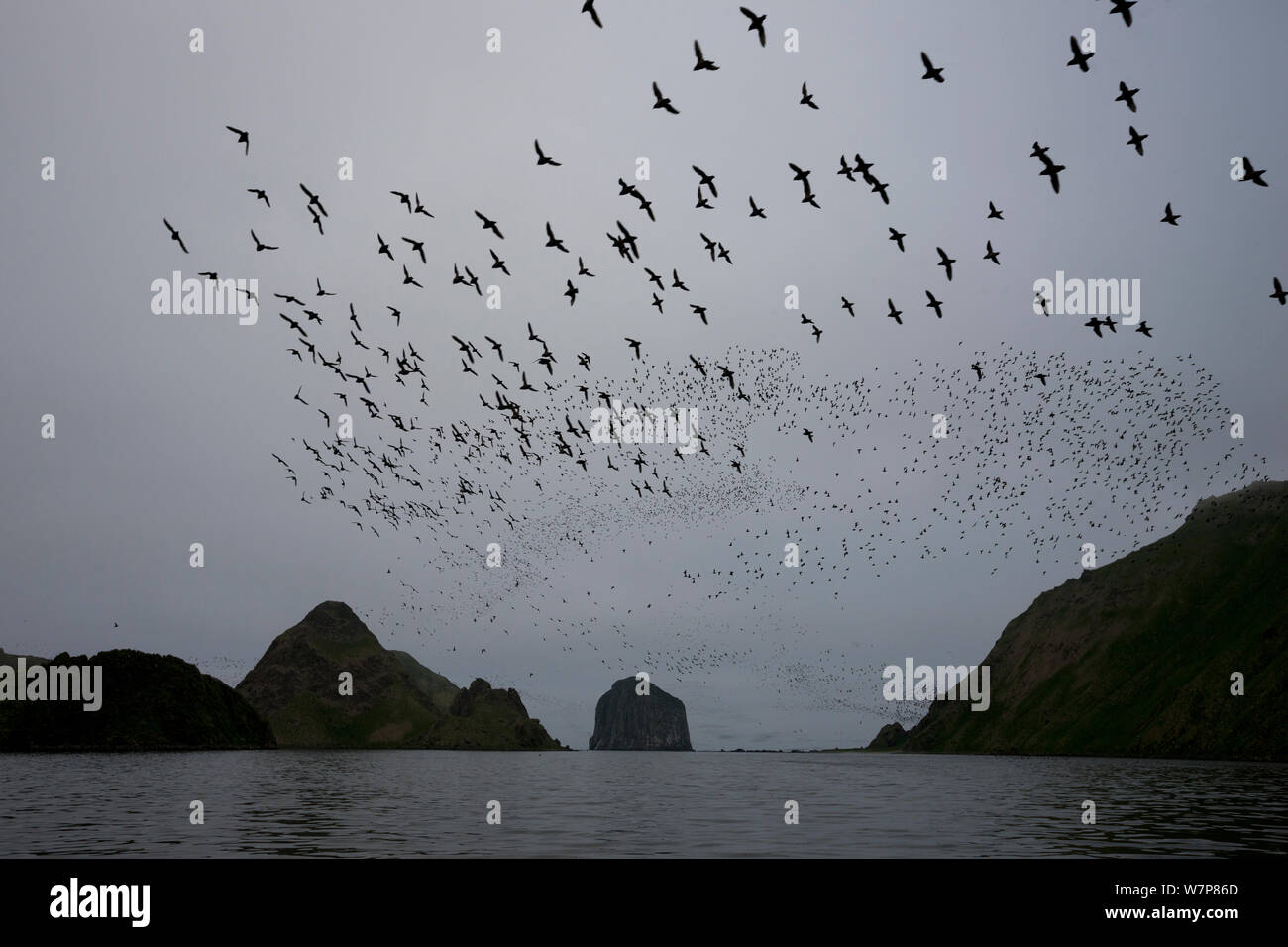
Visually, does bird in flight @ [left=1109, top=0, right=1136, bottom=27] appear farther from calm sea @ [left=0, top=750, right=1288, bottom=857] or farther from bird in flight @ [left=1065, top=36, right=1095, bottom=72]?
calm sea @ [left=0, top=750, right=1288, bottom=857]

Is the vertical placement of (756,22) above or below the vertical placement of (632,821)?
above

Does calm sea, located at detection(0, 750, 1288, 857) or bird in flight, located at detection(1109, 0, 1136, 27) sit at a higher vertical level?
bird in flight, located at detection(1109, 0, 1136, 27)

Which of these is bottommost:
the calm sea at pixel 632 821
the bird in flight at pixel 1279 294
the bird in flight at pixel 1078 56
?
the calm sea at pixel 632 821

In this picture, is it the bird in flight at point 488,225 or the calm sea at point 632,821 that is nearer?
the calm sea at point 632,821

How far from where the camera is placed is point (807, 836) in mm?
40219

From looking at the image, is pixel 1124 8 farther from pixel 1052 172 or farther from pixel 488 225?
pixel 488 225

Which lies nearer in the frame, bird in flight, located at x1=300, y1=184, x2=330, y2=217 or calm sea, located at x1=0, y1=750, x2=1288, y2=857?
calm sea, located at x1=0, y1=750, x2=1288, y2=857

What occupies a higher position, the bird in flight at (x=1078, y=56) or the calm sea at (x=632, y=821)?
the bird in flight at (x=1078, y=56)

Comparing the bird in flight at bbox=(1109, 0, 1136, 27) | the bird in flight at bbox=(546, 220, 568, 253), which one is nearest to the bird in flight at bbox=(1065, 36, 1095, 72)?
the bird in flight at bbox=(1109, 0, 1136, 27)

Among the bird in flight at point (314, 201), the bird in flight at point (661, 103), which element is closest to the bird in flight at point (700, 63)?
the bird in flight at point (661, 103)

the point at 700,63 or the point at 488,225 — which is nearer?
the point at 700,63

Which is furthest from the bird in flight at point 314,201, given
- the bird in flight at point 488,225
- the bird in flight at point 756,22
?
the bird in flight at point 756,22

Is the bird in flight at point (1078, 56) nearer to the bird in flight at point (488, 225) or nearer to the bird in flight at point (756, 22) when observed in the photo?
the bird in flight at point (756, 22)

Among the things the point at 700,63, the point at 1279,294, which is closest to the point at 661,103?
the point at 700,63
